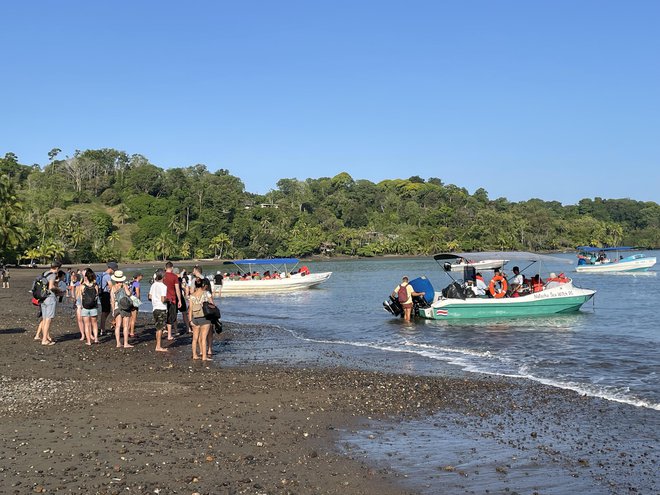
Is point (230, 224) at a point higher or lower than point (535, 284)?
higher

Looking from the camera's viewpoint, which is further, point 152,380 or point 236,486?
point 152,380

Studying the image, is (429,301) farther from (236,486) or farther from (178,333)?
(236,486)

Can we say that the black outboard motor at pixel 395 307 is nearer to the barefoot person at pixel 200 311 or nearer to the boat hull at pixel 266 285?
the barefoot person at pixel 200 311

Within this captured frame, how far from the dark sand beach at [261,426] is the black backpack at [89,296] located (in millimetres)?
1451

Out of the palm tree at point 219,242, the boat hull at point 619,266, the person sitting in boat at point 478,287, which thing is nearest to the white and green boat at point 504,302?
the person sitting in boat at point 478,287

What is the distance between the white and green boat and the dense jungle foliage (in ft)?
330

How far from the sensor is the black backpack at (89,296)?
1597cm

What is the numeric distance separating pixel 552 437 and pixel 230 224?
479ft

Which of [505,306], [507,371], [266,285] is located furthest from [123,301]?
[266,285]

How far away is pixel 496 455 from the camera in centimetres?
842

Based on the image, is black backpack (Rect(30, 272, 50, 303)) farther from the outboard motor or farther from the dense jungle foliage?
the dense jungle foliage

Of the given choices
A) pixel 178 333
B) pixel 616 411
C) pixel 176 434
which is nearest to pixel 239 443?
pixel 176 434

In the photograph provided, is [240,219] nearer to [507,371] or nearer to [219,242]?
[219,242]

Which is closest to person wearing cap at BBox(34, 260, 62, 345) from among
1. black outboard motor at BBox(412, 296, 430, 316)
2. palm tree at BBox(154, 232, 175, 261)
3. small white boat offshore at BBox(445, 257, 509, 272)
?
black outboard motor at BBox(412, 296, 430, 316)
